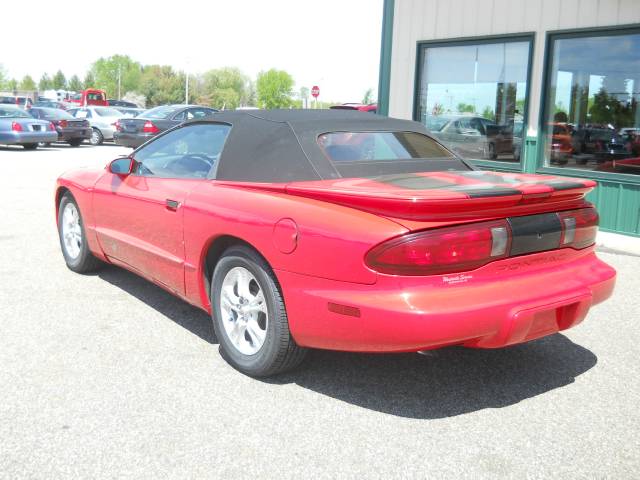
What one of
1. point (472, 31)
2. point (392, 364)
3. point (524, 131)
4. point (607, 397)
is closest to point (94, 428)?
point (392, 364)

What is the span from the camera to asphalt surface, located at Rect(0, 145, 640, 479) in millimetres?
3004

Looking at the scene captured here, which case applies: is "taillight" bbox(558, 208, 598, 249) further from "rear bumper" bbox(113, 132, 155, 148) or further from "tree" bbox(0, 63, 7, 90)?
"tree" bbox(0, 63, 7, 90)

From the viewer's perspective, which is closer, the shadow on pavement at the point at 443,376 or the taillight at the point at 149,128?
the shadow on pavement at the point at 443,376

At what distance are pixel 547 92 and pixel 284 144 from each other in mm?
6593

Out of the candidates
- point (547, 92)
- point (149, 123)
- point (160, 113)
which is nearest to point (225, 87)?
point (160, 113)

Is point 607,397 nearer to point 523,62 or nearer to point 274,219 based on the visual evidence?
point 274,219

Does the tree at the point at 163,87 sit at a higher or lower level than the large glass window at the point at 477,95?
higher

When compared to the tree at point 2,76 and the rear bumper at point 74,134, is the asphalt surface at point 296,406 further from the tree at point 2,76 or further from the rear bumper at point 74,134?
the tree at point 2,76

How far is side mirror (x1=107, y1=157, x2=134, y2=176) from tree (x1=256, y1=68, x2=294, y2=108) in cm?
15735

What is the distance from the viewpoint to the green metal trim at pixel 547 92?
872cm

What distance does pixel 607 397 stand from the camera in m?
3.77

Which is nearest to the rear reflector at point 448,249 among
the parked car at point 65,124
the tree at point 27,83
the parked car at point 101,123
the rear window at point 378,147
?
the rear window at point 378,147

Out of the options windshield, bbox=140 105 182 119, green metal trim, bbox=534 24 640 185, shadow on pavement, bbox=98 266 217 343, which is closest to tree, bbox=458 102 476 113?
green metal trim, bbox=534 24 640 185

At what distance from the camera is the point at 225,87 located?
538 ft
